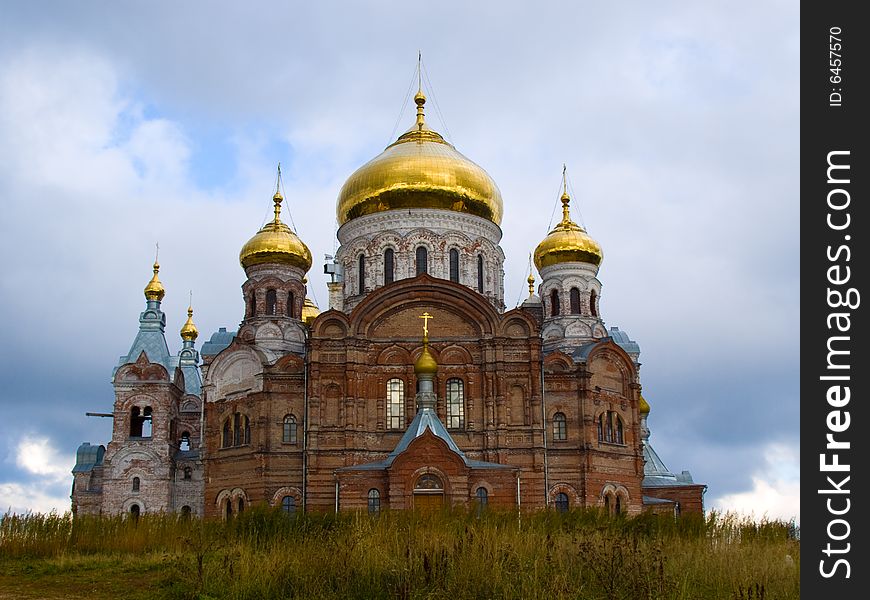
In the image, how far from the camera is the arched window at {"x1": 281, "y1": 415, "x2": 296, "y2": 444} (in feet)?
102

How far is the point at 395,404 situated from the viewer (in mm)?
31016

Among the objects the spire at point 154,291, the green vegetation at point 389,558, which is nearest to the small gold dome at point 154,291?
the spire at point 154,291

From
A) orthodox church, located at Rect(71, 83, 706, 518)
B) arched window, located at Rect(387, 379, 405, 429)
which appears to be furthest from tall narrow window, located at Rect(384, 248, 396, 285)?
arched window, located at Rect(387, 379, 405, 429)

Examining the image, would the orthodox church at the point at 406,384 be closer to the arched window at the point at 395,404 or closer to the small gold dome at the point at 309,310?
the arched window at the point at 395,404

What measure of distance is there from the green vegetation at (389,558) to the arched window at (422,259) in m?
18.4

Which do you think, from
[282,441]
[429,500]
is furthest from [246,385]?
[429,500]

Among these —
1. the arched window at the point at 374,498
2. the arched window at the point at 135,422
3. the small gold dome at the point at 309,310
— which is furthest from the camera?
the small gold dome at the point at 309,310

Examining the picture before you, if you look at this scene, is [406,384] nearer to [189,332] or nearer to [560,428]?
[560,428]

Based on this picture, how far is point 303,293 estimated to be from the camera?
3553 cm

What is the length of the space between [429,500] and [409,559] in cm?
1596

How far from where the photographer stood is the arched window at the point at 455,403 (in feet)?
101

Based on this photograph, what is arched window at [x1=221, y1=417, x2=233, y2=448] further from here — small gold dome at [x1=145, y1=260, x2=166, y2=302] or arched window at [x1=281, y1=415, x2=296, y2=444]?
small gold dome at [x1=145, y1=260, x2=166, y2=302]

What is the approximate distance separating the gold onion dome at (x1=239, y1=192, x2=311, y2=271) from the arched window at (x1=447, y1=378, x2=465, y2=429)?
311 inches

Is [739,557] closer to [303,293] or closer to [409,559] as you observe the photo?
[409,559]
